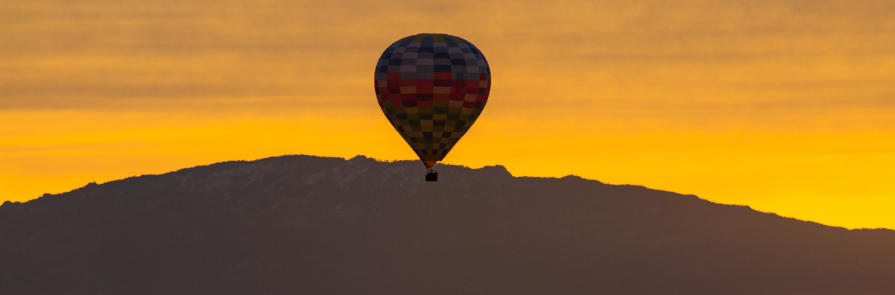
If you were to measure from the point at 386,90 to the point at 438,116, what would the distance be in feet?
13.2

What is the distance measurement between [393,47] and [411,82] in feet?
12.0

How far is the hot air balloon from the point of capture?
104188 mm

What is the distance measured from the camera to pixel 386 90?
105125mm

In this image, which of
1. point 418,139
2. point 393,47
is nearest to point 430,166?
point 418,139

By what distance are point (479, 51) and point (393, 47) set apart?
6.07 metres

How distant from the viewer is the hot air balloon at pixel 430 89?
104188 mm

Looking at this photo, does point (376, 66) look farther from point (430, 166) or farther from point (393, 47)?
point (430, 166)

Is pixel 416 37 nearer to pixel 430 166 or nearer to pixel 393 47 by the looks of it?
pixel 393 47

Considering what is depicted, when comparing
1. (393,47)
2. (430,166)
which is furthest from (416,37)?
(430,166)

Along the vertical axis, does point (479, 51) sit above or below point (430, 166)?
above

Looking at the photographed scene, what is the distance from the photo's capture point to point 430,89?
10425cm

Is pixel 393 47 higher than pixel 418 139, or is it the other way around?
pixel 393 47

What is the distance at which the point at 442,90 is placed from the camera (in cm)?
10444

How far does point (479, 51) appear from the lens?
107625mm
